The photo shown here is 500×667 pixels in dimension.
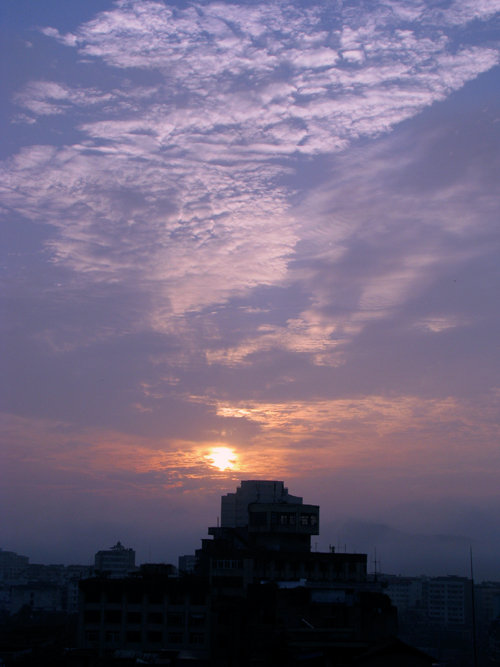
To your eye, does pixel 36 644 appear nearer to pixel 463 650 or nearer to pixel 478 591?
pixel 463 650

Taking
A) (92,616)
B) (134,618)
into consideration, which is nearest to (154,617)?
(134,618)

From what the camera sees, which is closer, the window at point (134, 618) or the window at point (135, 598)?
the window at point (134, 618)

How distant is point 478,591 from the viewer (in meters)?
181

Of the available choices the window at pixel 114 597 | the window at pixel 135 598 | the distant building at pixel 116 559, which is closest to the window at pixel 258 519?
the window at pixel 135 598

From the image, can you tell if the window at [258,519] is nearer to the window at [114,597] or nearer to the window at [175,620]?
the window at [175,620]

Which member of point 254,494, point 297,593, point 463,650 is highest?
point 254,494

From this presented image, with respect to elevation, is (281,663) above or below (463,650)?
above

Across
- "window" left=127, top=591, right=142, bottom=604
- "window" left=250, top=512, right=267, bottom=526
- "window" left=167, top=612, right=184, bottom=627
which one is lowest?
"window" left=167, top=612, right=184, bottom=627

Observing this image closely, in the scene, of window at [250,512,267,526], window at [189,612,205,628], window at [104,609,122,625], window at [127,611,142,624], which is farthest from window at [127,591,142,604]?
window at [250,512,267,526]

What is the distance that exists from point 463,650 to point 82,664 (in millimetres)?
80243

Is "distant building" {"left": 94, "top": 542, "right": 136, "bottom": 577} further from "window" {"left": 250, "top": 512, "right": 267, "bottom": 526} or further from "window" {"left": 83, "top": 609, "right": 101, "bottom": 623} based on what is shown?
"window" {"left": 83, "top": 609, "right": 101, "bottom": 623}

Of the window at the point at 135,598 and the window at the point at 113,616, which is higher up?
the window at the point at 135,598

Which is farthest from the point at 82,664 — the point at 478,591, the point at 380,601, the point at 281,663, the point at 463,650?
the point at 478,591

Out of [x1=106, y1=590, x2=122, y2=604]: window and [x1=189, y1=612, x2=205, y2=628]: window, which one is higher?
[x1=106, y1=590, x2=122, y2=604]: window
